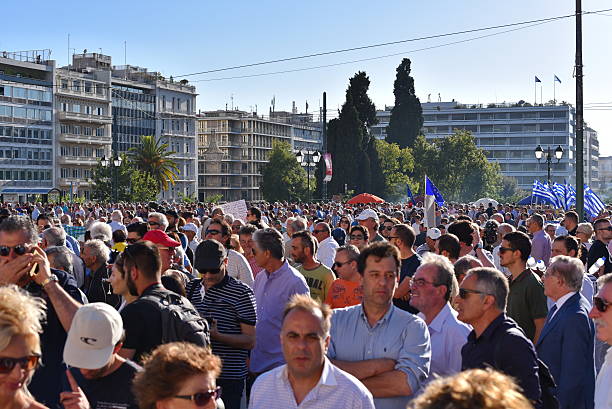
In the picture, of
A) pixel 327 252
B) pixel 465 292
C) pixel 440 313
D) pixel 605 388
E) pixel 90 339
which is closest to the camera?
pixel 90 339

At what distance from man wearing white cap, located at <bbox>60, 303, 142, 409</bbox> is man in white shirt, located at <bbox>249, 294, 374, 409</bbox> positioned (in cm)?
74

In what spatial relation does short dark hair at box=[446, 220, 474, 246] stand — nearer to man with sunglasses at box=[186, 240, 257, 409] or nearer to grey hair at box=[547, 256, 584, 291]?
grey hair at box=[547, 256, 584, 291]

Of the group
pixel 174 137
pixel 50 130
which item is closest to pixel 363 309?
pixel 50 130

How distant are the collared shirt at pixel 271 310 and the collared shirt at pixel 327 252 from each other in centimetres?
418

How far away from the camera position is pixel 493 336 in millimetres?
5535

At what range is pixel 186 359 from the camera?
3762 millimetres

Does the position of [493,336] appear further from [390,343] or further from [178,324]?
[178,324]

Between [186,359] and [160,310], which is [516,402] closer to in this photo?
[186,359]

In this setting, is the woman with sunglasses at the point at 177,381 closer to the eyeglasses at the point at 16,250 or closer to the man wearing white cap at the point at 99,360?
the man wearing white cap at the point at 99,360

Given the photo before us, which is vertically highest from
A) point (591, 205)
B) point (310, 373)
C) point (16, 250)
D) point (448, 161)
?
point (448, 161)

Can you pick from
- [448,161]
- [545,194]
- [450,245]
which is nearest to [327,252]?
[450,245]

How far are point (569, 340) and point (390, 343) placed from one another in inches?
68.1

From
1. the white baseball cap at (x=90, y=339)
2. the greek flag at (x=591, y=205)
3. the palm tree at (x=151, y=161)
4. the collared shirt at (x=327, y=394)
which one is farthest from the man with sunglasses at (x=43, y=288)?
the palm tree at (x=151, y=161)

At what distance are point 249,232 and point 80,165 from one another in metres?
95.2
